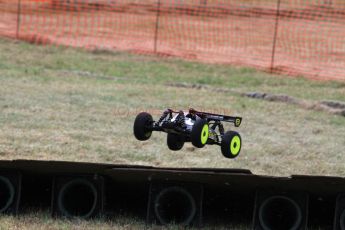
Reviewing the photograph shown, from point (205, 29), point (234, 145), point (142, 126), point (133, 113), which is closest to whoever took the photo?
point (234, 145)

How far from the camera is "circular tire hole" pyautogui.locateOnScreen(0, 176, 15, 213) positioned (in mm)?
8180

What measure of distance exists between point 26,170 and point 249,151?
4.61 meters

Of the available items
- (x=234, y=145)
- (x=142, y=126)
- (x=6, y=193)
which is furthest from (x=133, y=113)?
(x=234, y=145)

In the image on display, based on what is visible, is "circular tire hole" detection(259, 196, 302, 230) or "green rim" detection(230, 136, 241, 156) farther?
"circular tire hole" detection(259, 196, 302, 230)

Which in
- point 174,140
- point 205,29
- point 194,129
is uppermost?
Answer: point 205,29

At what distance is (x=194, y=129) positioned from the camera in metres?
6.27

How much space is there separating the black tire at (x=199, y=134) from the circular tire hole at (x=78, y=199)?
81.1 inches

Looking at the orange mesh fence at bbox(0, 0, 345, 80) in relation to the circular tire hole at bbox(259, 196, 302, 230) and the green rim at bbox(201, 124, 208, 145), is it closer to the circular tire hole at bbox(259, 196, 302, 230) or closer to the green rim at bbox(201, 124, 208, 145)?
the circular tire hole at bbox(259, 196, 302, 230)

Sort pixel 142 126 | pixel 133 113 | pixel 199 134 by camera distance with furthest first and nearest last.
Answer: pixel 133 113 < pixel 142 126 < pixel 199 134

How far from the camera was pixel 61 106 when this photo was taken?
14.4 m

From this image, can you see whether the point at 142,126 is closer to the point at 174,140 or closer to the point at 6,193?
the point at 174,140

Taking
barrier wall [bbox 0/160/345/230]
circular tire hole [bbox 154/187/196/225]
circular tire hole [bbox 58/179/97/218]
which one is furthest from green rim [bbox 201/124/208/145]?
circular tire hole [bbox 58/179/97/218]

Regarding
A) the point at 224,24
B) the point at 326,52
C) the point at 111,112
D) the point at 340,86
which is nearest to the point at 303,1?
the point at 224,24

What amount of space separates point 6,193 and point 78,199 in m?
0.67
